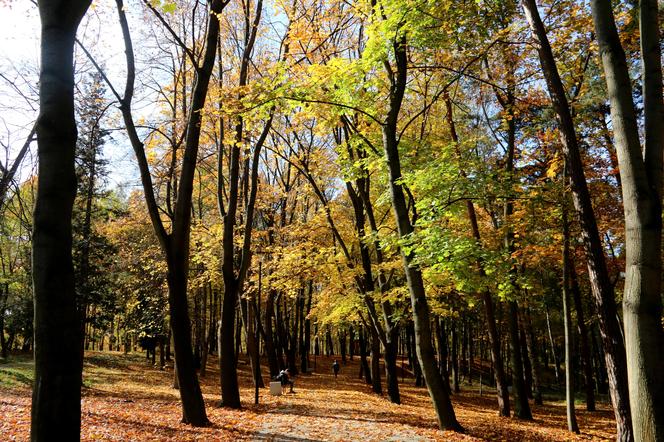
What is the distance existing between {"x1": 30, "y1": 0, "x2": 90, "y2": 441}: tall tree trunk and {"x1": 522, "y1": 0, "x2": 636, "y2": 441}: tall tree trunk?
480 centimetres

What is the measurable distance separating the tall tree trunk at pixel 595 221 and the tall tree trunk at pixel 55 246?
15.8 ft

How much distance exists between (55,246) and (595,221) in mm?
7579

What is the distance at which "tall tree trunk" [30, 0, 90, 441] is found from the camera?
3258mm

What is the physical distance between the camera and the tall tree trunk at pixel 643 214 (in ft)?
12.1

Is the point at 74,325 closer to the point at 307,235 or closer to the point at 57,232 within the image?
the point at 57,232

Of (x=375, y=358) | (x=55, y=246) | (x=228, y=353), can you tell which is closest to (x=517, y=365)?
(x=375, y=358)

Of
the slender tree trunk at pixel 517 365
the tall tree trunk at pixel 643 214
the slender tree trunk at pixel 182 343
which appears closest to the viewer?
the tall tree trunk at pixel 643 214

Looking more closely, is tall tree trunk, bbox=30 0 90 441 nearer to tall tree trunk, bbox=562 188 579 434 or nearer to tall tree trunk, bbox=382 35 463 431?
tall tree trunk, bbox=382 35 463 431

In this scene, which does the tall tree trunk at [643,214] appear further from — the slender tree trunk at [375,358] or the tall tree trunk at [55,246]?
the slender tree trunk at [375,358]

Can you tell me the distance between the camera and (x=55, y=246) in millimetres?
3377

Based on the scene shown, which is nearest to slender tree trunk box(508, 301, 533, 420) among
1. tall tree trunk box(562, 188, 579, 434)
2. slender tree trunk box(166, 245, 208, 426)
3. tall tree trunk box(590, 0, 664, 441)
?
tall tree trunk box(562, 188, 579, 434)

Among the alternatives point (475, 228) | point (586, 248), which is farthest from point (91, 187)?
point (586, 248)

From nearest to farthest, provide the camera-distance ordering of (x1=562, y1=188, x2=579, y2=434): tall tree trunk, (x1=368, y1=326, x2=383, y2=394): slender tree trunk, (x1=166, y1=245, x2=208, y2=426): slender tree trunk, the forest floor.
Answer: the forest floor → (x1=166, y1=245, x2=208, y2=426): slender tree trunk → (x1=562, y1=188, x2=579, y2=434): tall tree trunk → (x1=368, y1=326, x2=383, y2=394): slender tree trunk

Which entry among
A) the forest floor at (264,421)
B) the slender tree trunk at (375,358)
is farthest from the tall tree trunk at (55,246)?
the slender tree trunk at (375,358)
